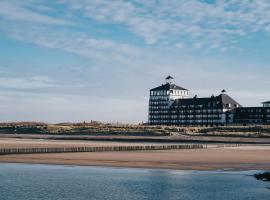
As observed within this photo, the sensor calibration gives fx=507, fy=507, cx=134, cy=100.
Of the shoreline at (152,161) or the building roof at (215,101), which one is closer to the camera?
the shoreline at (152,161)

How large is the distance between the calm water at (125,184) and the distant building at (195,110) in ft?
445

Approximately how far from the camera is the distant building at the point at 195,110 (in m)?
173

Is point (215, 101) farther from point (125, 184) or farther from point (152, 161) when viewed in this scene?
point (125, 184)

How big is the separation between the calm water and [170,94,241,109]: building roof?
139 m

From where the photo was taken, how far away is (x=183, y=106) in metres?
185

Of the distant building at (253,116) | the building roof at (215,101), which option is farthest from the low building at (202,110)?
the distant building at (253,116)

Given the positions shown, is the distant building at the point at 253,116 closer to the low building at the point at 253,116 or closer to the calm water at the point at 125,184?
the low building at the point at 253,116

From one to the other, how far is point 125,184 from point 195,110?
151m

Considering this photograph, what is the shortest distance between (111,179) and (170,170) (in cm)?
751

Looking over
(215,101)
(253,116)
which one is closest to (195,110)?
(215,101)

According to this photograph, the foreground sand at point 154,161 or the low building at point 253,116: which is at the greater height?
the low building at point 253,116

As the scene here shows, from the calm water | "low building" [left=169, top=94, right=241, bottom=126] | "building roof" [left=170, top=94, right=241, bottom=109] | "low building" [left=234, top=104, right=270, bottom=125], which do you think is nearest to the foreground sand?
the calm water

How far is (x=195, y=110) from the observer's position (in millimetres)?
183125

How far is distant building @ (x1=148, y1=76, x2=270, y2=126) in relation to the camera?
173 meters
